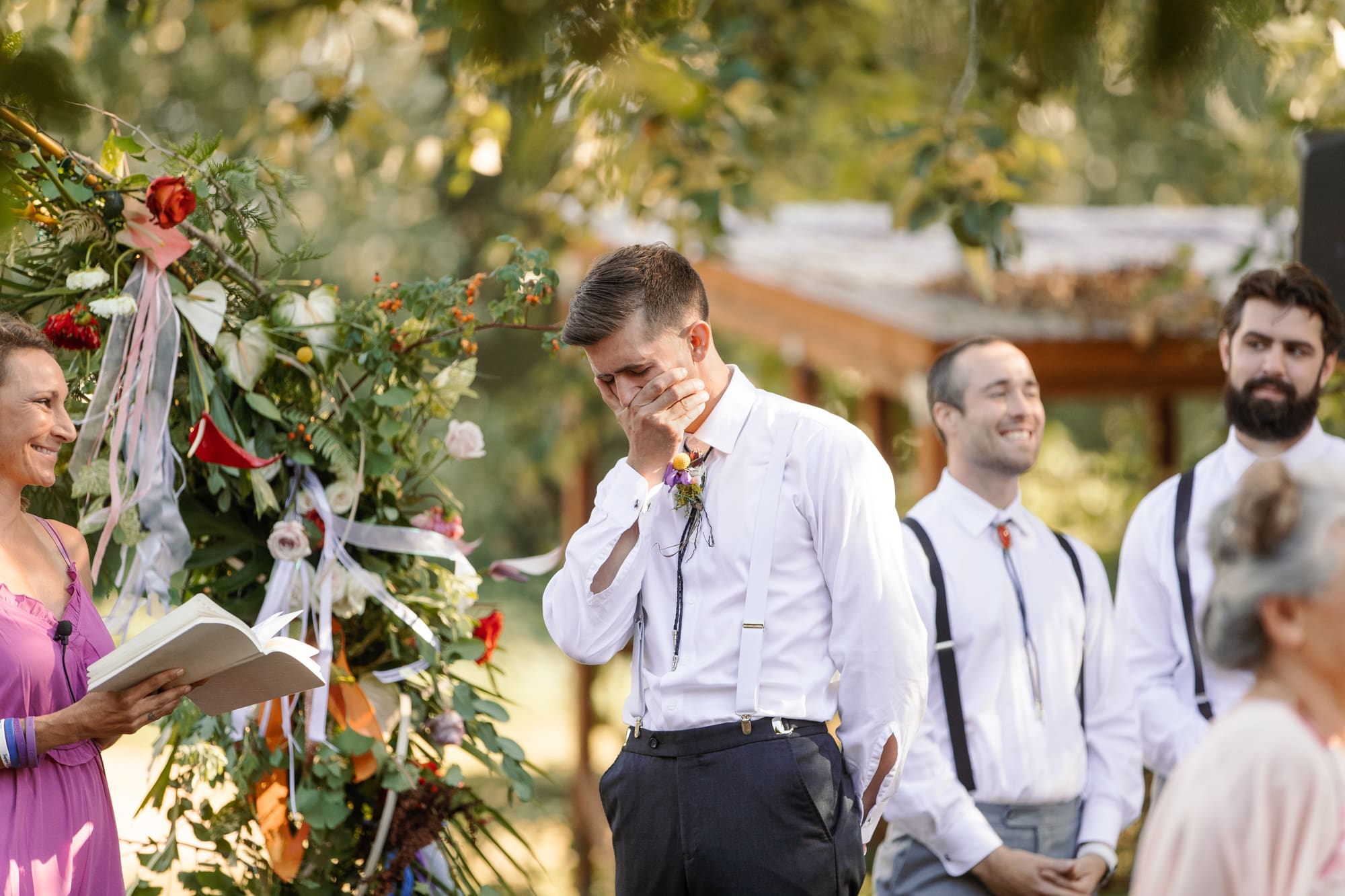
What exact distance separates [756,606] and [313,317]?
145cm

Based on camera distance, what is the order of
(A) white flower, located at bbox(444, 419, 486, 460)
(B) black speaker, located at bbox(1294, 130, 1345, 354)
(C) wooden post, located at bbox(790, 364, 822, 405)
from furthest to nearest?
1. (C) wooden post, located at bbox(790, 364, 822, 405)
2. (B) black speaker, located at bbox(1294, 130, 1345, 354)
3. (A) white flower, located at bbox(444, 419, 486, 460)

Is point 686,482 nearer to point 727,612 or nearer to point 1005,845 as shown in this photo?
point 727,612

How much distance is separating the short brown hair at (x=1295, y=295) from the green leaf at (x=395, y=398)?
2.14 metres

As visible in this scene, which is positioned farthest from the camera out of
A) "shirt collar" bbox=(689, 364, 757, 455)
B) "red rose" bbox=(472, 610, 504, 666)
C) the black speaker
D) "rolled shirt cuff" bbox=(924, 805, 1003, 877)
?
the black speaker

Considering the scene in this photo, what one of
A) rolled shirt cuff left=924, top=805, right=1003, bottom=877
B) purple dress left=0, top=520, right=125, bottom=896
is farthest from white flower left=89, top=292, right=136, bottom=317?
rolled shirt cuff left=924, top=805, right=1003, bottom=877

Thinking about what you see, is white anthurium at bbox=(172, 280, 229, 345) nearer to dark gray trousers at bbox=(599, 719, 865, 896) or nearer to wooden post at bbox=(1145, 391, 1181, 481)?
dark gray trousers at bbox=(599, 719, 865, 896)

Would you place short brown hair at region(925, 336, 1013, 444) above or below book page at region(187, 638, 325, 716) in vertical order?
above

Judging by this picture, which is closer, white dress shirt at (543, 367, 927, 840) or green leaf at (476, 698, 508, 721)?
white dress shirt at (543, 367, 927, 840)

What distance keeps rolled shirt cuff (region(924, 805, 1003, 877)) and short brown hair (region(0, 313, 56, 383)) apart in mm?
2298

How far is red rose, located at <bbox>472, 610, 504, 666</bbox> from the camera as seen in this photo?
11.9ft

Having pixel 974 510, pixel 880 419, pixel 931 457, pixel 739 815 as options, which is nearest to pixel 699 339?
pixel 739 815

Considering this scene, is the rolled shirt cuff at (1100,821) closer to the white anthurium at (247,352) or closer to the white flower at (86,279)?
the white anthurium at (247,352)

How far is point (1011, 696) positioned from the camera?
3.35m

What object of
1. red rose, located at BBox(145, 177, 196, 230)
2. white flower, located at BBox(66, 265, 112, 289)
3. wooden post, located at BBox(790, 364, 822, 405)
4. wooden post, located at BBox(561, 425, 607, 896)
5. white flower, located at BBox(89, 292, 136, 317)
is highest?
wooden post, located at BBox(790, 364, 822, 405)
